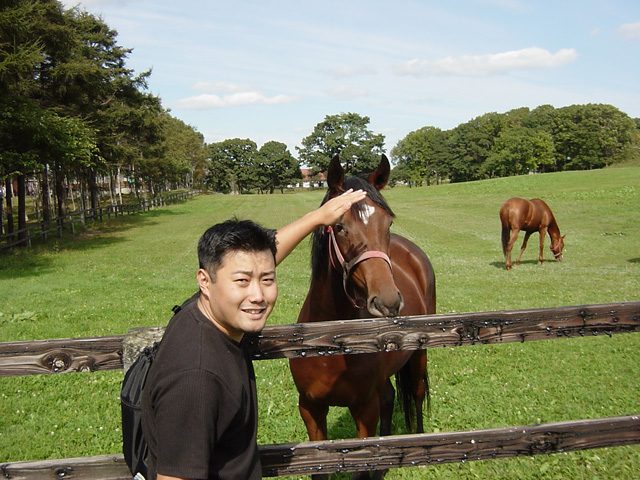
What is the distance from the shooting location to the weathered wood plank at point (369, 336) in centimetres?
246

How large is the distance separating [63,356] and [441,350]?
6.85m

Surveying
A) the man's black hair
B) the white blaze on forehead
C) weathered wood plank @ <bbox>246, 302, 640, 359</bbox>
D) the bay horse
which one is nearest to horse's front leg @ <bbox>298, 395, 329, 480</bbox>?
the bay horse

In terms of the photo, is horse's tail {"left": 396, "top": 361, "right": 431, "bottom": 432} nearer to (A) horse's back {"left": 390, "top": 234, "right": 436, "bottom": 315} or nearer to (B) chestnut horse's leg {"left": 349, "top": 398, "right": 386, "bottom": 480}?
(A) horse's back {"left": 390, "top": 234, "right": 436, "bottom": 315}

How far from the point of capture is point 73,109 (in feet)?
81.9

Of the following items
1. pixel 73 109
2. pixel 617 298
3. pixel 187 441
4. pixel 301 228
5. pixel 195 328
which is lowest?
pixel 617 298

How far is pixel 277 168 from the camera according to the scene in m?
112

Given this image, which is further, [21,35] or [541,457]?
[21,35]

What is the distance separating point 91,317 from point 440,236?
65.7 ft

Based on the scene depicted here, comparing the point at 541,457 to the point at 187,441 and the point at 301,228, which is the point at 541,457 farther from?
the point at 187,441

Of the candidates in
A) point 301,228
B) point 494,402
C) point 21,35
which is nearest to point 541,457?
point 494,402

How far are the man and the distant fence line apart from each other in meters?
22.5

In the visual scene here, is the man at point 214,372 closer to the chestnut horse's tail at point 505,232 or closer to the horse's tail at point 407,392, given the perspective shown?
the horse's tail at point 407,392

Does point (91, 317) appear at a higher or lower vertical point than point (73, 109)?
lower

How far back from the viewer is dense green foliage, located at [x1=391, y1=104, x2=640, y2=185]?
8938 cm
